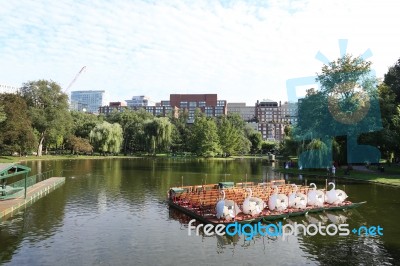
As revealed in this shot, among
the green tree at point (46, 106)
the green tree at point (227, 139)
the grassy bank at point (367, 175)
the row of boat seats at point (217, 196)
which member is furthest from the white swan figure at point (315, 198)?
the green tree at point (227, 139)

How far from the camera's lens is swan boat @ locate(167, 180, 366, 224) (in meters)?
23.5

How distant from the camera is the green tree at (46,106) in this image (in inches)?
3386

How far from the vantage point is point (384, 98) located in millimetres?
56656

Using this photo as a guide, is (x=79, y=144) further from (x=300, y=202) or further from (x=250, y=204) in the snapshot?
(x=250, y=204)

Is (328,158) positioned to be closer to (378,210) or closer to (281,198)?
(378,210)

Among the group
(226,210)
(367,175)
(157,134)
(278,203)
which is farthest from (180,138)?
(226,210)

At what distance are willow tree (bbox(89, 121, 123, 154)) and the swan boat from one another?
7074cm

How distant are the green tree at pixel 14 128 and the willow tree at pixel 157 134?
3778 cm

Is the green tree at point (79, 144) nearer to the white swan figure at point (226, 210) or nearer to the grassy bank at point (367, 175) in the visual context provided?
the grassy bank at point (367, 175)

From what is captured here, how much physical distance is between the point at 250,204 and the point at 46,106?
77602mm

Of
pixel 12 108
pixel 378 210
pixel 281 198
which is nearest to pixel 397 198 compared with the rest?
pixel 378 210

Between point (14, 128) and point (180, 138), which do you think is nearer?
point (14, 128)

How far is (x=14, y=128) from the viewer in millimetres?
70875

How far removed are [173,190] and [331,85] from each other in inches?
1473
